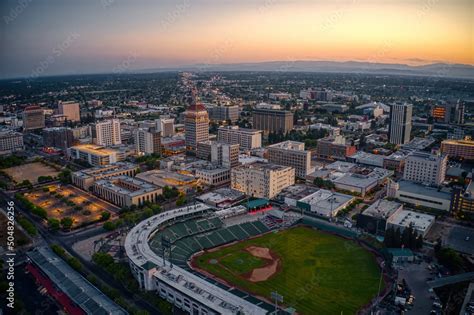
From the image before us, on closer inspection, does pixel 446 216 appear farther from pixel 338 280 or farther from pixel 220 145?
pixel 220 145

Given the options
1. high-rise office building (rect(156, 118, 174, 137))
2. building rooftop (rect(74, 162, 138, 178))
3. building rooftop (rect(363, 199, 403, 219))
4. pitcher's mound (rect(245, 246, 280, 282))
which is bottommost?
pitcher's mound (rect(245, 246, 280, 282))

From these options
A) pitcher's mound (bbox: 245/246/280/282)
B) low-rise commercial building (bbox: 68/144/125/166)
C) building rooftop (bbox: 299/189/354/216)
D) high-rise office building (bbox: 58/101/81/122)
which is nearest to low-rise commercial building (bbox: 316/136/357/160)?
building rooftop (bbox: 299/189/354/216)

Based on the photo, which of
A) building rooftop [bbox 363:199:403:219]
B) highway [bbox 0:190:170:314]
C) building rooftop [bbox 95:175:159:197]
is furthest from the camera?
building rooftop [bbox 95:175:159:197]

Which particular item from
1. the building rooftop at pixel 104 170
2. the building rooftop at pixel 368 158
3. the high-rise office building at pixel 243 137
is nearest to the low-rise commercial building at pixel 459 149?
the building rooftop at pixel 368 158

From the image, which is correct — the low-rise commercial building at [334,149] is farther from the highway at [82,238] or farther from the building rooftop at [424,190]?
the highway at [82,238]

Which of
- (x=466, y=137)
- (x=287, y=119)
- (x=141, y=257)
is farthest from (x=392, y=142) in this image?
(x=141, y=257)

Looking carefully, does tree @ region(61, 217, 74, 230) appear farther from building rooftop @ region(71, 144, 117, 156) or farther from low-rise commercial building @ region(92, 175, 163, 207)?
building rooftop @ region(71, 144, 117, 156)

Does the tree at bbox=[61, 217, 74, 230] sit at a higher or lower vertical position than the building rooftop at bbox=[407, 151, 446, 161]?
lower

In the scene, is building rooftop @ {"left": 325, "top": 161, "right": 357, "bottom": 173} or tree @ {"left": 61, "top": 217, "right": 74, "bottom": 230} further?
building rooftop @ {"left": 325, "top": 161, "right": 357, "bottom": 173}
